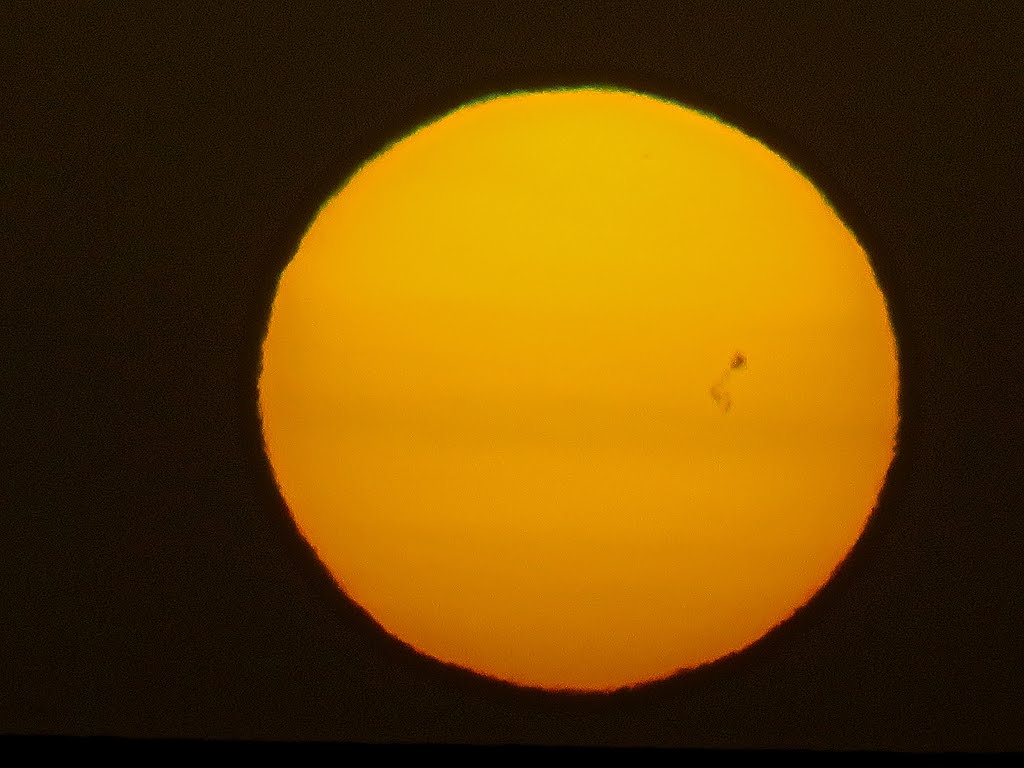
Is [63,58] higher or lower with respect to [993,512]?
higher

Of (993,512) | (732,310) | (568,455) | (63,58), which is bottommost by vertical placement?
(993,512)

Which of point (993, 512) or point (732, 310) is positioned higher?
point (732, 310)

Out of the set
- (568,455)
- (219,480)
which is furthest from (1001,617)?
(219,480)

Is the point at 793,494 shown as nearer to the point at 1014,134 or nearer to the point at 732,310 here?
the point at 732,310

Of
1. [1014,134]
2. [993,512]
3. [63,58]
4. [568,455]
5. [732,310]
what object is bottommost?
[993,512]

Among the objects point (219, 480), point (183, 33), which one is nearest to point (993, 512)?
point (219, 480)

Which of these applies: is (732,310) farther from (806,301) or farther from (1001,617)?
(1001,617)
